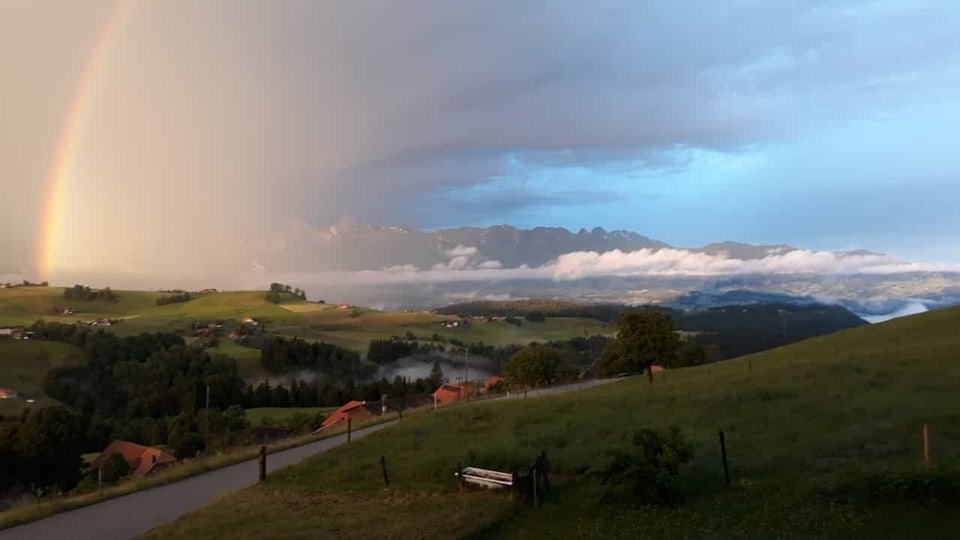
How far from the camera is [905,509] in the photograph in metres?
13.0

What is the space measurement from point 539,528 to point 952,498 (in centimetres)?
764

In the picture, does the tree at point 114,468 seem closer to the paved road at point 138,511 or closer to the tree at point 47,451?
the tree at point 47,451

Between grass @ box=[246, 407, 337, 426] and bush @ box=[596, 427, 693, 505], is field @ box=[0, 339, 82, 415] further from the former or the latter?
bush @ box=[596, 427, 693, 505]

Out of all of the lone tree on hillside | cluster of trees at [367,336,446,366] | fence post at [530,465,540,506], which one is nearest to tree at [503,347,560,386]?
the lone tree on hillside

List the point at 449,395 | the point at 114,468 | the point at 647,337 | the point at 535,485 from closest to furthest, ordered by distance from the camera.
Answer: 1. the point at 535,485
2. the point at 647,337
3. the point at 114,468
4. the point at 449,395

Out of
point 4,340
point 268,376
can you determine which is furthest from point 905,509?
point 4,340

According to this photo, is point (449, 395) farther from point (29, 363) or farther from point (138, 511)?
point (29, 363)

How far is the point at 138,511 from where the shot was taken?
19.3 meters

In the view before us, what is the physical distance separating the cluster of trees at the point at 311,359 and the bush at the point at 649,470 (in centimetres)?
13544

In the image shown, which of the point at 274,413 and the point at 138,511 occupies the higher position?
the point at 138,511

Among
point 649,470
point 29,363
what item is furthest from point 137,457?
point 29,363

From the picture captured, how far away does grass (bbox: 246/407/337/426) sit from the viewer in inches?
3866

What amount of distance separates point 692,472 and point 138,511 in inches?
575

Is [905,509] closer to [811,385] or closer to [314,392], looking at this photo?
[811,385]
